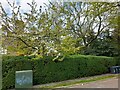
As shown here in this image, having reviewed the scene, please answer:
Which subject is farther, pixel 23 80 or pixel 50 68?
pixel 50 68

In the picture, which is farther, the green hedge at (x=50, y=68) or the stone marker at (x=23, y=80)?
the green hedge at (x=50, y=68)

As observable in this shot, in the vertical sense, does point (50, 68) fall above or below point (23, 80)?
above

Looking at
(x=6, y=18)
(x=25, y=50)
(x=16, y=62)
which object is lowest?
(x=16, y=62)

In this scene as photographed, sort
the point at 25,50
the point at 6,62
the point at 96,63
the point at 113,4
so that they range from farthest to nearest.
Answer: the point at 96,63, the point at 113,4, the point at 25,50, the point at 6,62

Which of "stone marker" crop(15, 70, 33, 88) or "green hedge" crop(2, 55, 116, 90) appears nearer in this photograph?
"stone marker" crop(15, 70, 33, 88)

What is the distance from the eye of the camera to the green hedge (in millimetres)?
7223

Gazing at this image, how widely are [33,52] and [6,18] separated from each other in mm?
1683

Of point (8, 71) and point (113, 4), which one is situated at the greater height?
point (113, 4)

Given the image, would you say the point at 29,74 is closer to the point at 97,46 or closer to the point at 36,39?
the point at 36,39

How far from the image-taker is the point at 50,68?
845 cm

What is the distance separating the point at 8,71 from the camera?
7.20m

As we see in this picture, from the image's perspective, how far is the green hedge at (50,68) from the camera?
722cm

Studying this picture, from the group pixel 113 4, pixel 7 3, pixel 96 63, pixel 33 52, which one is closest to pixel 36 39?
pixel 33 52

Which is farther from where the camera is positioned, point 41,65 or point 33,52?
point 41,65
